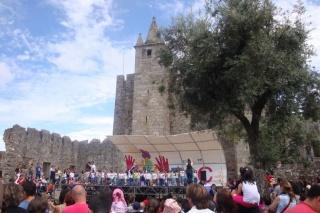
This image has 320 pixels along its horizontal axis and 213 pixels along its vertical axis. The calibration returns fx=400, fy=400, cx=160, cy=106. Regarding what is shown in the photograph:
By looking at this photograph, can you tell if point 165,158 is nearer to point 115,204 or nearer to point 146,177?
point 146,177

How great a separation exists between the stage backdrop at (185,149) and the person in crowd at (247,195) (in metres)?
16.6

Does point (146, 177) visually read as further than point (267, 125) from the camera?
Yes

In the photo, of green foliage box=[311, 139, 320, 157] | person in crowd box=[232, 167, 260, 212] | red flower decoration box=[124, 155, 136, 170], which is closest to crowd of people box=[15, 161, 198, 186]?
red flower decoration box=[124, 155, 136, 170]

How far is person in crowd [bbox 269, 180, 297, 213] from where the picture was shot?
693cm

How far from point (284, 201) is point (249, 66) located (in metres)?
7.90

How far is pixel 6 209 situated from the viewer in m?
4.73

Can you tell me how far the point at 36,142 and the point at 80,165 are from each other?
23.5 ft

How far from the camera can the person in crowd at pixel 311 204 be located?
3.87 metres

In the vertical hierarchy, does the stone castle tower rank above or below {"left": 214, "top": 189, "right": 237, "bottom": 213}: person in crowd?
above

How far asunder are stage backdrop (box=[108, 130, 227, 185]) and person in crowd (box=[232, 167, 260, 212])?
653 inches

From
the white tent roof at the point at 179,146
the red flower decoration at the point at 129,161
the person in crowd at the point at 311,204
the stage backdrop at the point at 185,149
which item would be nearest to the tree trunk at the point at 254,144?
the stage backdrop at the point at 185,149

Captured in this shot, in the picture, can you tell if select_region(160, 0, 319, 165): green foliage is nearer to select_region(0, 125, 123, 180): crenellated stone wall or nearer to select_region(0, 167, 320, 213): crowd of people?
select_region(0, 167, 320, 213): crowd of people

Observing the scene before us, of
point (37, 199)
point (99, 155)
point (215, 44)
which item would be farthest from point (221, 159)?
point (37, 199)

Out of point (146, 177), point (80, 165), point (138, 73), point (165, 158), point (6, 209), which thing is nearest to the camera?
point (6, 209)
